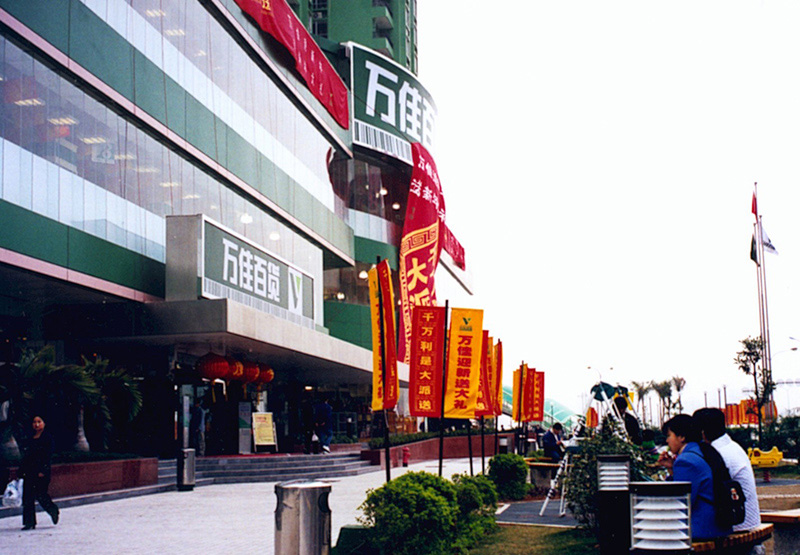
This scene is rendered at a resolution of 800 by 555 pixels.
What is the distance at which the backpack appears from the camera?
5594 mm

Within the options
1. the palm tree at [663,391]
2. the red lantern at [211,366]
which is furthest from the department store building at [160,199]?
the palm tree at [663,391]

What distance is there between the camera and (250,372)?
25297 millimetres

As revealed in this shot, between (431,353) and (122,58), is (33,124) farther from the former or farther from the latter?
(431,353)

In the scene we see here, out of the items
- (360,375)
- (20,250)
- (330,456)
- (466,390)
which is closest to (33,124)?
(20,250)

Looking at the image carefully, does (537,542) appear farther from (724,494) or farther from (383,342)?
(724,494)

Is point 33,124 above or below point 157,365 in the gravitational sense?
above

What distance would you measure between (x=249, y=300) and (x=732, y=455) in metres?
19.6

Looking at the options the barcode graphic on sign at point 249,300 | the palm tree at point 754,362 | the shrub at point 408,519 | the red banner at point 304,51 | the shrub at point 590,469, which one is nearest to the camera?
the shrub at point 408,519

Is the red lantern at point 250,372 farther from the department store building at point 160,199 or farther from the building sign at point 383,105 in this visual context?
the building sign at point 383,105

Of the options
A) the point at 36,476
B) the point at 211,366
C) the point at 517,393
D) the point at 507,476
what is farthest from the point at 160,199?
the point at 517,393

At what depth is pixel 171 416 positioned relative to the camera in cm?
2320

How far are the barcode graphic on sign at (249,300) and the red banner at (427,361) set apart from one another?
831 centimetres

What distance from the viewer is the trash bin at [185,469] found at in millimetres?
19188

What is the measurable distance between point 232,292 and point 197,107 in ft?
17.1
